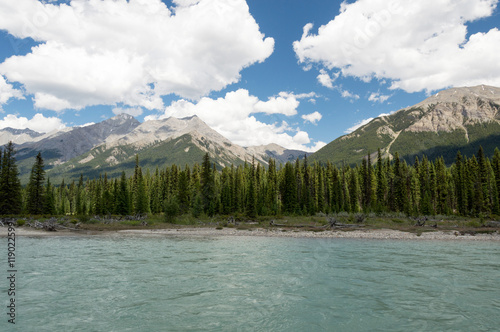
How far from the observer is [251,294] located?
41.3 feet

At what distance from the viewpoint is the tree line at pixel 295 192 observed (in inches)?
2589

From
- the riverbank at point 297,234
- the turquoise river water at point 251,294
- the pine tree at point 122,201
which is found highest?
the pine tree at point 122,201

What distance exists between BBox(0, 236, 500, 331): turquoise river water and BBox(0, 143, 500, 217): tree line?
4391 cm

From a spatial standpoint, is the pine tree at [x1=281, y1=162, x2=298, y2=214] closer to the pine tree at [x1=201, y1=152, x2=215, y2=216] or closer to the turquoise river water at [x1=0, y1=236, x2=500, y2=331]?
the pine tree at [x1=201, y1=152, x2=215, y2=216]

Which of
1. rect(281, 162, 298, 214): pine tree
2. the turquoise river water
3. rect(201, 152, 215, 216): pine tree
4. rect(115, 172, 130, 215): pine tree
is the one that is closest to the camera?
the turquoise river water

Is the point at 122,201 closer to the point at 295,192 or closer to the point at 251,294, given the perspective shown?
the point at 295,192

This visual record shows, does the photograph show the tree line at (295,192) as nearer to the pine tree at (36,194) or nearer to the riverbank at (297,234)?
the pine tree at (36,194)

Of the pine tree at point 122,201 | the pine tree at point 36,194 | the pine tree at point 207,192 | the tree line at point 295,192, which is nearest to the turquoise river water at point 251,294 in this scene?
the tree line at point 295,192

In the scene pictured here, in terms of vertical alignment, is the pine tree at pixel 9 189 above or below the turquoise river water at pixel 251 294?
above

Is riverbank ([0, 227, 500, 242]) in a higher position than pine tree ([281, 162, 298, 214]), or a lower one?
lower

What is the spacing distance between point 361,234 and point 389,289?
30.9 metres

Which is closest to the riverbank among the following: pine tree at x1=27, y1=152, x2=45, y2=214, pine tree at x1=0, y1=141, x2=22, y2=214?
pine tree at x1=0, y1=141, x2=22, y2=214

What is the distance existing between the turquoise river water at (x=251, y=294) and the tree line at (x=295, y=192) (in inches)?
1729

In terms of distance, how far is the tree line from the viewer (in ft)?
216
